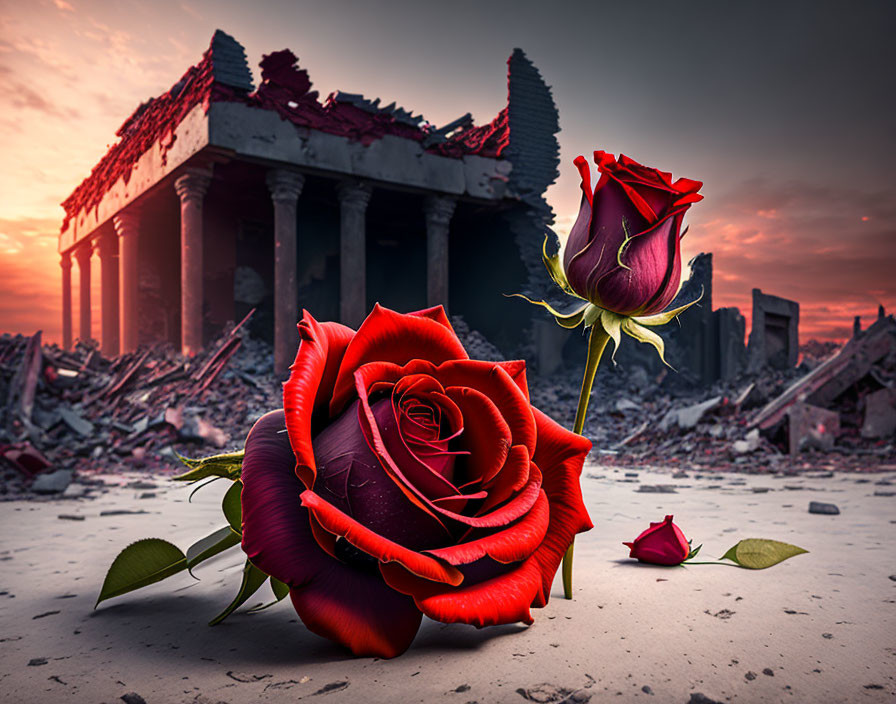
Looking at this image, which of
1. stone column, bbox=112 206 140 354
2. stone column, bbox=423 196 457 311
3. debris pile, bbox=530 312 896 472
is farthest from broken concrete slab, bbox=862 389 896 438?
stone column, bbox=112 206 140 354

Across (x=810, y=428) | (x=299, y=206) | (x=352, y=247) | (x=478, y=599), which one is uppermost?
(x=299, y=206)

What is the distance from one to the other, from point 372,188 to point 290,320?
9.03 ft

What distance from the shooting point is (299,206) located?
1158 centimetres

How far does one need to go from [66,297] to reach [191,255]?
1155 cm

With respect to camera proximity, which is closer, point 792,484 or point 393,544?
point 393,544

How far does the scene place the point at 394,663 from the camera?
0.70 m

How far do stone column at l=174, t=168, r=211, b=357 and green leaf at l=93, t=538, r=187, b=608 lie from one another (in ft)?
28.7

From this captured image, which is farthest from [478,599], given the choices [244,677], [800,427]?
[800,427]

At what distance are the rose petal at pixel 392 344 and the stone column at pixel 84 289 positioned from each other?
710 inches

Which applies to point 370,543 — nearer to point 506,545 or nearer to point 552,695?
point 506,545

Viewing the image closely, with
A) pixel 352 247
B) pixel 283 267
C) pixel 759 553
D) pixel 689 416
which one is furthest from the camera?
pixel 352 247

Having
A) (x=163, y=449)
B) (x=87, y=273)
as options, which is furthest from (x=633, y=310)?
(x=87, y=273)

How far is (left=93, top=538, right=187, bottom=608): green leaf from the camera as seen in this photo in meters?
0.88

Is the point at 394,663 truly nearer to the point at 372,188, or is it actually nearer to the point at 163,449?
the point at 163,449
